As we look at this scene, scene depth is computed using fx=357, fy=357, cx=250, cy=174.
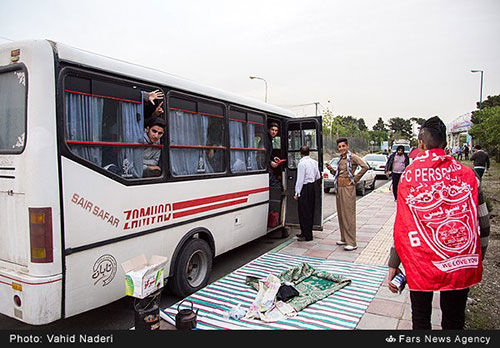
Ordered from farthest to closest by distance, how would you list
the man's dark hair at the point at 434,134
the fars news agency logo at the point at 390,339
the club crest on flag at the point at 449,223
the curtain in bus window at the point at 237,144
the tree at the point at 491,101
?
the tree at the point at 491,101 → the curtain in bus window at the point at 237,144 → the fars news agency logo at the point at 390,339 → the man's dark hair at the point at 434,134 → the club crest on flag at the point at 449,223

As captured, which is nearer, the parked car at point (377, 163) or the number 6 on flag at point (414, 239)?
the number 6 on flag at point (414, 239)

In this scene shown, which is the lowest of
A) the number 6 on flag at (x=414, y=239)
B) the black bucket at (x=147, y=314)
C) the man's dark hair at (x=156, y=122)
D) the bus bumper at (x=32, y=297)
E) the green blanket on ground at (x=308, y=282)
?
the green blanket on ground at (x=308, y=282)

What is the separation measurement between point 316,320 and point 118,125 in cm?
296

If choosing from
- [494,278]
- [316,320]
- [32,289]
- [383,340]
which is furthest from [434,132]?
[494,278]

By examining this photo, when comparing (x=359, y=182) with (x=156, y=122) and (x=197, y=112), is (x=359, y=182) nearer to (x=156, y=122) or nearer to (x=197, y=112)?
(x=197, y=112)

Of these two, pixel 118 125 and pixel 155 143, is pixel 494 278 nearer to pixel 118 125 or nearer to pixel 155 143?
pixel 155 143

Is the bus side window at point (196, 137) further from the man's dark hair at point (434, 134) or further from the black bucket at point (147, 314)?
the man's dark hair at point (434, 134)

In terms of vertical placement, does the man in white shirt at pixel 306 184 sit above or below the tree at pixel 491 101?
below

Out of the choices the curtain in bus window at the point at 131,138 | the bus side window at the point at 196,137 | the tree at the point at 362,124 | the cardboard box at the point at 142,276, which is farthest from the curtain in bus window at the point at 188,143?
the tree at the point at 362,124

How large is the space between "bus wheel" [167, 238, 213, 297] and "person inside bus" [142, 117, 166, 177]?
43.5 inches

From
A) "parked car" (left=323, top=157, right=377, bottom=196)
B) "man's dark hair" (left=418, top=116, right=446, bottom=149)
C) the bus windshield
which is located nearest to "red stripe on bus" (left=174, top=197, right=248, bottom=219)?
the bus windshield

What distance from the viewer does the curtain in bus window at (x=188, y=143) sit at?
14.5 ft

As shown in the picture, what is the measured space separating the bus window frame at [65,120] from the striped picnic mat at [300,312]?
1511mm

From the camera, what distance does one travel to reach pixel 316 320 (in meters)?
3.88
